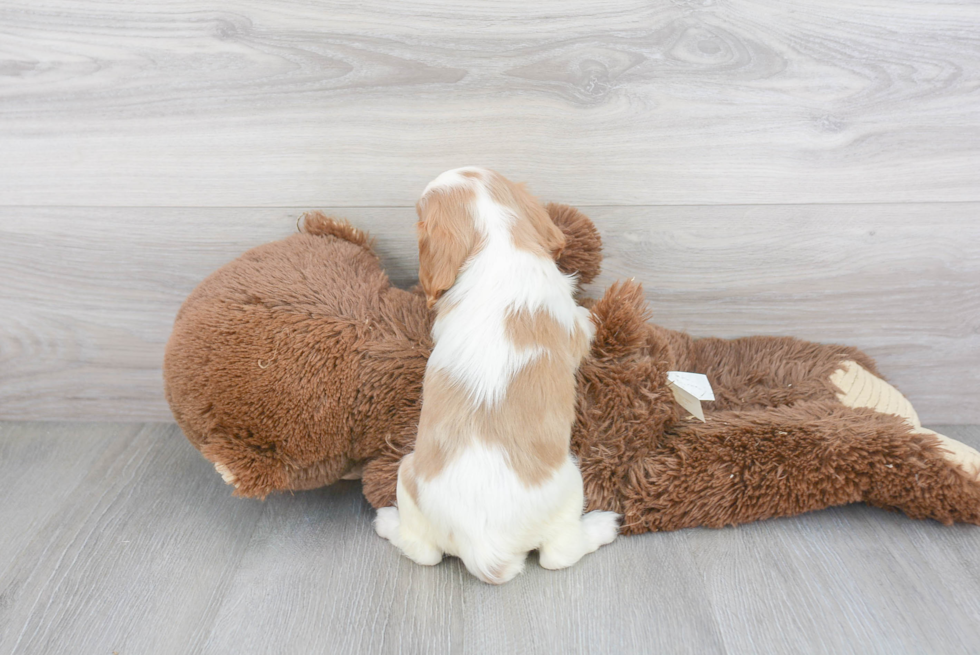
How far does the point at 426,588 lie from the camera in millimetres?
1060

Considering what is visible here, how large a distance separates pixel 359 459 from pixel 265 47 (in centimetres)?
77

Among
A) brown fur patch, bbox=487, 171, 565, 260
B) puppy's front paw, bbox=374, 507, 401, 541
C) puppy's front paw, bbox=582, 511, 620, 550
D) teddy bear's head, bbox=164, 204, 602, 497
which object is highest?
brown fur patch, bbox=487, 171, 565, 260

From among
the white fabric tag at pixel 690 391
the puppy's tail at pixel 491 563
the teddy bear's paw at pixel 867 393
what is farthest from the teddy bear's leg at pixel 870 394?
the puppy's tail at pixel 491 563

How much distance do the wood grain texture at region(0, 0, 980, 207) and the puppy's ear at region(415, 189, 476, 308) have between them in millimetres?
241

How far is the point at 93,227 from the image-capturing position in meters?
1.37

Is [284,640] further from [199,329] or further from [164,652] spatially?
[199,329]

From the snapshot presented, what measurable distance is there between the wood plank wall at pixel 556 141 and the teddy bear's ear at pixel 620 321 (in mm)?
216

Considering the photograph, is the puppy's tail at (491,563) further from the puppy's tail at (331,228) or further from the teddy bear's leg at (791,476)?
the puppy's tail at (331,228)

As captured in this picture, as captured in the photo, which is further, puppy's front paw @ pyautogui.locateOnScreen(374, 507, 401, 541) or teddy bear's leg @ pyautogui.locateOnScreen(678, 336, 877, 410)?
teddy bear's leg @ pyautogui.locateOnScreen(678, 336, 877, 410)

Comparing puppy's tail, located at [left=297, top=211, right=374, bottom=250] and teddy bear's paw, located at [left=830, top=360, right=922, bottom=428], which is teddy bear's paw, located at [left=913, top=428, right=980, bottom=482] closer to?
teddy bear's paw, located at [left=830, top=360, right=922, bottom=428]

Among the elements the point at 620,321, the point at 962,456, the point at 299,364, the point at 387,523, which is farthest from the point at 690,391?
the point at 299,364

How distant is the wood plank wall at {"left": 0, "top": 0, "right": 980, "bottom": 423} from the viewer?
1.21m

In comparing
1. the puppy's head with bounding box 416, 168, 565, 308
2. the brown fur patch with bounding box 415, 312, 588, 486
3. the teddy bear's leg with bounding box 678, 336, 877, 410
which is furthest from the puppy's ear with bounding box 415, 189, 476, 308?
the teddy bear's leg with bounding box 678, 336, 877, 410

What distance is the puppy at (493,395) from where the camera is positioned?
983mm
